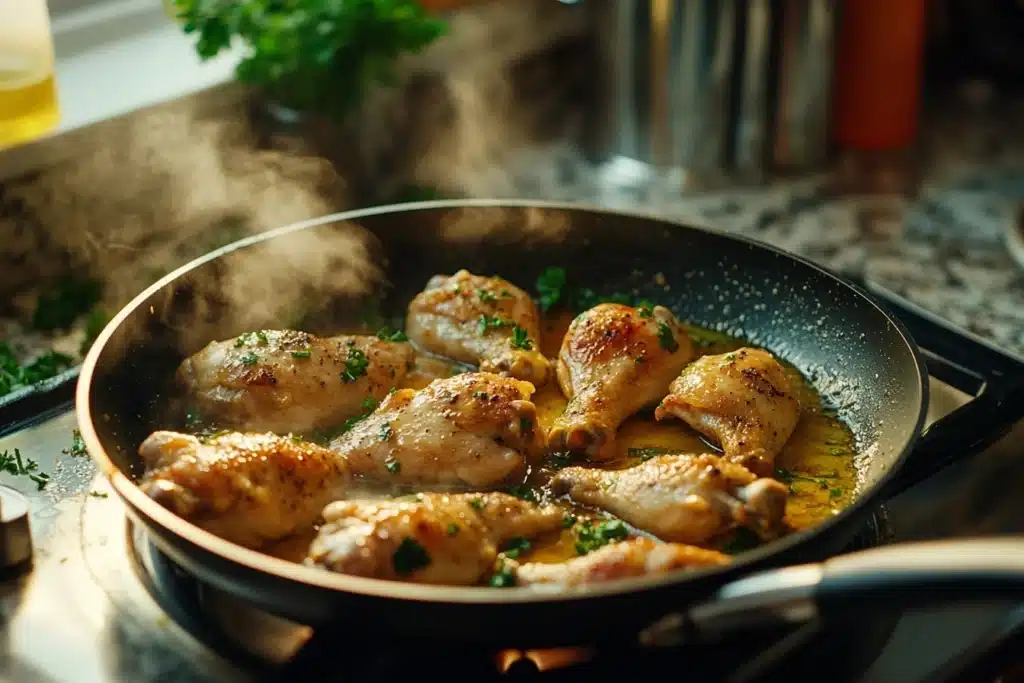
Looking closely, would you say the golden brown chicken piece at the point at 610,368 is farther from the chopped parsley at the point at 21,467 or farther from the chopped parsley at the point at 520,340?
the chopped parsley at the point at 21,467

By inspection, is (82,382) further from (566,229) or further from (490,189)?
(490,189)

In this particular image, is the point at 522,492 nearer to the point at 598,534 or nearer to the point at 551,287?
the point at 598,534

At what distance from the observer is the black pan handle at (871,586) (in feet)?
2.66

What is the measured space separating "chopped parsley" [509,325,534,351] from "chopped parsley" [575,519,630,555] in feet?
1.24

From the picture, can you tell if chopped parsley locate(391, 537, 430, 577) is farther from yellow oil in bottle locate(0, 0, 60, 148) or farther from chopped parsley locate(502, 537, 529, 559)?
yellow oil in bottle locate(0, 0, 60, 148)

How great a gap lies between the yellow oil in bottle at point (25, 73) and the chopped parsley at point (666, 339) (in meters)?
1.08

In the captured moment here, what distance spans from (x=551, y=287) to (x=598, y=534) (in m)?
0.61

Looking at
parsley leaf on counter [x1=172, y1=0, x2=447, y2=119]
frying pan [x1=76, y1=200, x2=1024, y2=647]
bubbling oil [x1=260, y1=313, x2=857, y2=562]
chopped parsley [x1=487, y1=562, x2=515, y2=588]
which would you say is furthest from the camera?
parsley leaf on counter [x1=172, y1=0, x2=447, y2=119]

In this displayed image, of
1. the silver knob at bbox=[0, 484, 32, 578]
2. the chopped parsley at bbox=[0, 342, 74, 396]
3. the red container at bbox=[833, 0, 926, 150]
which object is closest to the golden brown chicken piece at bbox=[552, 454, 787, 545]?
the silver knob at bbox=[0, 484, 32, 578]

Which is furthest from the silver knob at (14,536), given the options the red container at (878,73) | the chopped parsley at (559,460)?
the red container at (878,73)

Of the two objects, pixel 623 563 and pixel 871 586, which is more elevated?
pixel 871 586

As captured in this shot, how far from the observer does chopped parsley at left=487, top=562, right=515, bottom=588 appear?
45.5 inches

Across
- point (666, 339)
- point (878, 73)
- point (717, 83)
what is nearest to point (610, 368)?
point (666, 339)

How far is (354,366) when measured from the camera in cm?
153
